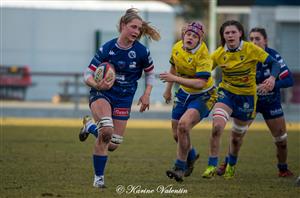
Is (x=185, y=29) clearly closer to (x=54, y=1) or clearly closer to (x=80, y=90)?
(x=80, y=90)

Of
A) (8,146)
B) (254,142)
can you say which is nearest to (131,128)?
(254,142)

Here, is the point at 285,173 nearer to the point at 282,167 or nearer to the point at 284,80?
the point at 282,167

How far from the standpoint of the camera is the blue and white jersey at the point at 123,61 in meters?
10.5

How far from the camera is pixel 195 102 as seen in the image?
1141 centimetres

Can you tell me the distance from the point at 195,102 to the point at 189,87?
386 mm

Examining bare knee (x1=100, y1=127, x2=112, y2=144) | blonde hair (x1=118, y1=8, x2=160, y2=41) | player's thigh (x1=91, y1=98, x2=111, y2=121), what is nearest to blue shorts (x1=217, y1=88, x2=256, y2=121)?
blonde hair (x1=118, y1=8, x2=160, y2=41)

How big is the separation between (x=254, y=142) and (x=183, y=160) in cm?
721

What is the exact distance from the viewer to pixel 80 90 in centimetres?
2712

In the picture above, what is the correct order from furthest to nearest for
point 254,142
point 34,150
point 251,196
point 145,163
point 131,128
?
1. point 131,128
2. point 254,142
3. point 34,150
4. point 145,163
5. point 251,196

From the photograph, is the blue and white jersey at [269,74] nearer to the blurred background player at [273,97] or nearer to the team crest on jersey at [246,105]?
the blurred background player at [273,97]

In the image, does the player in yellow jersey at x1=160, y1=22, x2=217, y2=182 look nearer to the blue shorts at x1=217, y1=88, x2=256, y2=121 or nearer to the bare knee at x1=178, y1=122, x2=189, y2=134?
the bare knee at x1=178, y1=122, x2=189, y2=134

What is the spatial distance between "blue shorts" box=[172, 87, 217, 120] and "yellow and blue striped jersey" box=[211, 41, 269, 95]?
0.93ft

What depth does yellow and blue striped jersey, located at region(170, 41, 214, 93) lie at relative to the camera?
36.6 ft

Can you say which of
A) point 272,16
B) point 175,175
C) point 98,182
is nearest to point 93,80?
point 98,182
